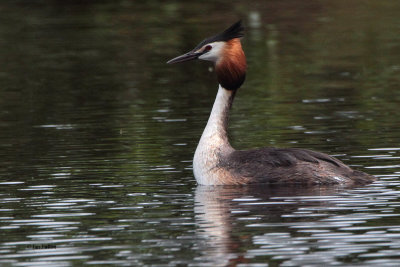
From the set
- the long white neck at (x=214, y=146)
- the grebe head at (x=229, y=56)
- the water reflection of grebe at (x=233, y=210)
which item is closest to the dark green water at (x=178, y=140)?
the water reflection of grebe at (x=233, y=210)

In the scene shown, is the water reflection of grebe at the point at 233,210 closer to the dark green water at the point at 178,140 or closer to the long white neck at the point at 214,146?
the dark green water at the point at 178,140

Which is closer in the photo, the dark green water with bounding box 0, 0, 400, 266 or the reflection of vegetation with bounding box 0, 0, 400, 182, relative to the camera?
the dark green water with bounding box 0, 0, 400, 266

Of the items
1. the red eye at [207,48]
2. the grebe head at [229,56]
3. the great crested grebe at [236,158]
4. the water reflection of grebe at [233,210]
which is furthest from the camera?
the red eye at [207,48]

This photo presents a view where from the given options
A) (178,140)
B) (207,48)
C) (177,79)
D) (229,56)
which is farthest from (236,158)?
(177,79)

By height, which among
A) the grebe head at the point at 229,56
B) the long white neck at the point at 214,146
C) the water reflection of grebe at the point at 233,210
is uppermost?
the grebe head at the point at 229,56

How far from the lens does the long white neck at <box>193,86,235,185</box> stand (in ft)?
49.1

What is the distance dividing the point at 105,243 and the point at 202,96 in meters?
13.1

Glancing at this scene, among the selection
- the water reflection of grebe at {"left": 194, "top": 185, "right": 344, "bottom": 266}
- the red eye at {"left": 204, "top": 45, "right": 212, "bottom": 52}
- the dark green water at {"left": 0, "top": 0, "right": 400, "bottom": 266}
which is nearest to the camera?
the water reflection of grebe at {"left": 194, "top": 185, "right": 344, "bottom": 266}

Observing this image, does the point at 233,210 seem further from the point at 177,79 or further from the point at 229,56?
the point at 177,79

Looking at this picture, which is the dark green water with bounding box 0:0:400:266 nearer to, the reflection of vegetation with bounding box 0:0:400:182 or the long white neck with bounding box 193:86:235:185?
the reflection of vegetation with bounding box 0:0:400:182

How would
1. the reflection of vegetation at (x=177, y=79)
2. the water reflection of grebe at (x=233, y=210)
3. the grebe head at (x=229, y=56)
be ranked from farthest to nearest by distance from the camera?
the reflection of vegetation at (x=177, y=79) → the grebe head at (x=229, y=56) → the water reflection of grebe at (x=233, y=210)

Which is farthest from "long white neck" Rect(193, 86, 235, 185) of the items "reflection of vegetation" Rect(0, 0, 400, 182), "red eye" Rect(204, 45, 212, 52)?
"reflection of vegetation" Rect(0, 0, 400, 182)

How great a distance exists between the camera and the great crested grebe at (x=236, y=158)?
570 inches

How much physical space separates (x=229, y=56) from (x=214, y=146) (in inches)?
48.3
